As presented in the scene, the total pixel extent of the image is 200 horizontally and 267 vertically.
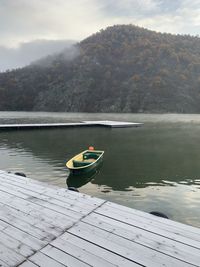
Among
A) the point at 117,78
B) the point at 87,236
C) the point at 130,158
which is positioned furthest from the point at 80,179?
the point at 117,78

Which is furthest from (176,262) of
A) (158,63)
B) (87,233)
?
(158,63)

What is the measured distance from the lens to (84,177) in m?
14.8

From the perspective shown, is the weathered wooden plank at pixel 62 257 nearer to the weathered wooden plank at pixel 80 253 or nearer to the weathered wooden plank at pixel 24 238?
the weathered wooden plank at pixel 80 253

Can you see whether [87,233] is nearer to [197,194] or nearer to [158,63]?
[197,194]

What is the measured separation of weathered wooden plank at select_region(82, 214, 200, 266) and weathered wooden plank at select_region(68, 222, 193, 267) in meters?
0.13

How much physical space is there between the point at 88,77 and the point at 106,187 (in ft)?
465

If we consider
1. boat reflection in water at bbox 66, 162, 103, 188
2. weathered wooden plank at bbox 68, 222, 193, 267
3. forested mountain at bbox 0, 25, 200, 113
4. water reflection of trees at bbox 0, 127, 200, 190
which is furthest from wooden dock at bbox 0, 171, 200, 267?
forested mountain at bbox 0, 25, 200, 113

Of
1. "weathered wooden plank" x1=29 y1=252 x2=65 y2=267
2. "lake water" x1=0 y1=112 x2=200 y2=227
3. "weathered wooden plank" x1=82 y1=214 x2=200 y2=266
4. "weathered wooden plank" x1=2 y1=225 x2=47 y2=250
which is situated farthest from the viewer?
"lake water" x1=0 y1=112 x2=200 y2=227

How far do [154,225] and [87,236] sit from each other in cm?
157

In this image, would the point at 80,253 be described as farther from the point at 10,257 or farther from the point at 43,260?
the point at 10,257

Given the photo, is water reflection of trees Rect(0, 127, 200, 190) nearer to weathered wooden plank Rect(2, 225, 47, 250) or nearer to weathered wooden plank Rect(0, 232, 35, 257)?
weathered wooden plank Rect(2, 225, 47, 250)

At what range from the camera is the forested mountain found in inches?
4943

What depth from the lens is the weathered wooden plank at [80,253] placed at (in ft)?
14.0

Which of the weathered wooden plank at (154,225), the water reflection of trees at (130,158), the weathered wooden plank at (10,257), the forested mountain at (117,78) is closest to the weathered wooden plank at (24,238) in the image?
the weathered wooden plank at (10,257)
